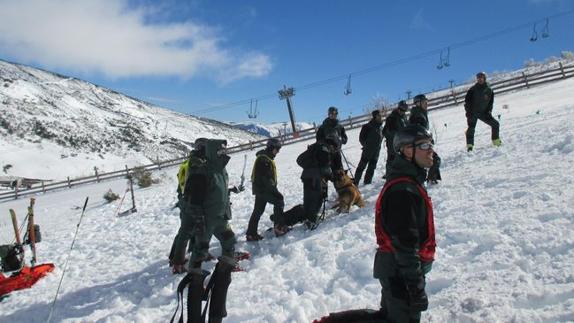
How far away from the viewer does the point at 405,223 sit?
3135 mm

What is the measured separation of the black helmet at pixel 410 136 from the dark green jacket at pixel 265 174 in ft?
15.0

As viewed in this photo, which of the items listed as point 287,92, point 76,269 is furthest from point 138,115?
point 76,269

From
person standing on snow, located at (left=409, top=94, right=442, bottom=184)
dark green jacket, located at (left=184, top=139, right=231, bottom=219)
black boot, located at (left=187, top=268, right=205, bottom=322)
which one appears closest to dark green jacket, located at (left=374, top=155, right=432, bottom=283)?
black boot, located at (left=187, top=268, right=205, bottom=322)

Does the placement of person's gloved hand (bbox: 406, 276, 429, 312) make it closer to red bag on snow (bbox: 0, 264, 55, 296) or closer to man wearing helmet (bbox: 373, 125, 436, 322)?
man wearing helmet (bbox: 373, 125, 436, 322)

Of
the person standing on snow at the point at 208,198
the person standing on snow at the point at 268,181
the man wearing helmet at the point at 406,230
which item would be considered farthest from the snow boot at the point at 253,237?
the man wearing helmet at the point at 406,230

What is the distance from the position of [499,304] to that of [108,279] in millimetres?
6576

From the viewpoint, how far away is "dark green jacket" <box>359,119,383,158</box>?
34.2 feet

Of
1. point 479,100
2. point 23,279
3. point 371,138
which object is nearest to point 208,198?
point 23,279

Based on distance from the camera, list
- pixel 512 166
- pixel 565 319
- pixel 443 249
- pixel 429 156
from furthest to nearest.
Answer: pixel 512 166 → pixel 443 249 → pixel 565 319 → pixel 429 156

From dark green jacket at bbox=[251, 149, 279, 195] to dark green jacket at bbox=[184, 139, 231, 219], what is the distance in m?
1.97

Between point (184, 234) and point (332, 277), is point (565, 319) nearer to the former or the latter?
point (332, 277)

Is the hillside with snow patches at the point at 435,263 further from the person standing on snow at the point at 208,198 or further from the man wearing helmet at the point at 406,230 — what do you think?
the man wearing helmet at the point at 406,230

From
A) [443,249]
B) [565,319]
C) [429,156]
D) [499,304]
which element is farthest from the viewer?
[443,249]

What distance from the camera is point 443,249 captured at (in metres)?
5.75
